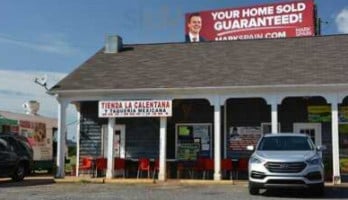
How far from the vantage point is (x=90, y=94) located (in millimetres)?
25438

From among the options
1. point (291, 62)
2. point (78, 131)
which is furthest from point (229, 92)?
point (78, 131)

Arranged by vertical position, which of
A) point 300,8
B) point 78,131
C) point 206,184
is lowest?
point 206,184

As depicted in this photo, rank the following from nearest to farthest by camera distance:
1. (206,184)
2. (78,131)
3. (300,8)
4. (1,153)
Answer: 1. (206,184)
2. (1,153)
3. (78,131)
4. (300,8)

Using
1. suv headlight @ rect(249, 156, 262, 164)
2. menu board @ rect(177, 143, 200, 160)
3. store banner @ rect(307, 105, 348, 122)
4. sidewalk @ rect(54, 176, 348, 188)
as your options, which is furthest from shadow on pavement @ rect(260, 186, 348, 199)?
menu board @ rect(177, 143, 200, 160)

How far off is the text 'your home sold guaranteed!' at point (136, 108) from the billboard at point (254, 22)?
48.7 ft

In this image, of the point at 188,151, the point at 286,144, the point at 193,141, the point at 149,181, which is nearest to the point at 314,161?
the point at 286,144

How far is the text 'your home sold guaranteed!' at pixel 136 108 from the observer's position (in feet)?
78.5

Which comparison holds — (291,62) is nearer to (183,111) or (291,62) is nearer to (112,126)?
(183,111)

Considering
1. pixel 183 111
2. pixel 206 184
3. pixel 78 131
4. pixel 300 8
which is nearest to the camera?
pixel 206 184

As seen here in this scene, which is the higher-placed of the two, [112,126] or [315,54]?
[315,54]

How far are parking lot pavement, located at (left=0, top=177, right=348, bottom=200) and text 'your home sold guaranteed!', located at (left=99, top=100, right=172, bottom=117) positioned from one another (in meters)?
2.76

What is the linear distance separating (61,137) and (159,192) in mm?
7690

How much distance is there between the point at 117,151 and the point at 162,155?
13.3 ft

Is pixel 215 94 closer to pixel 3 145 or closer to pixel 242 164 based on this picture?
pixel 242 164
